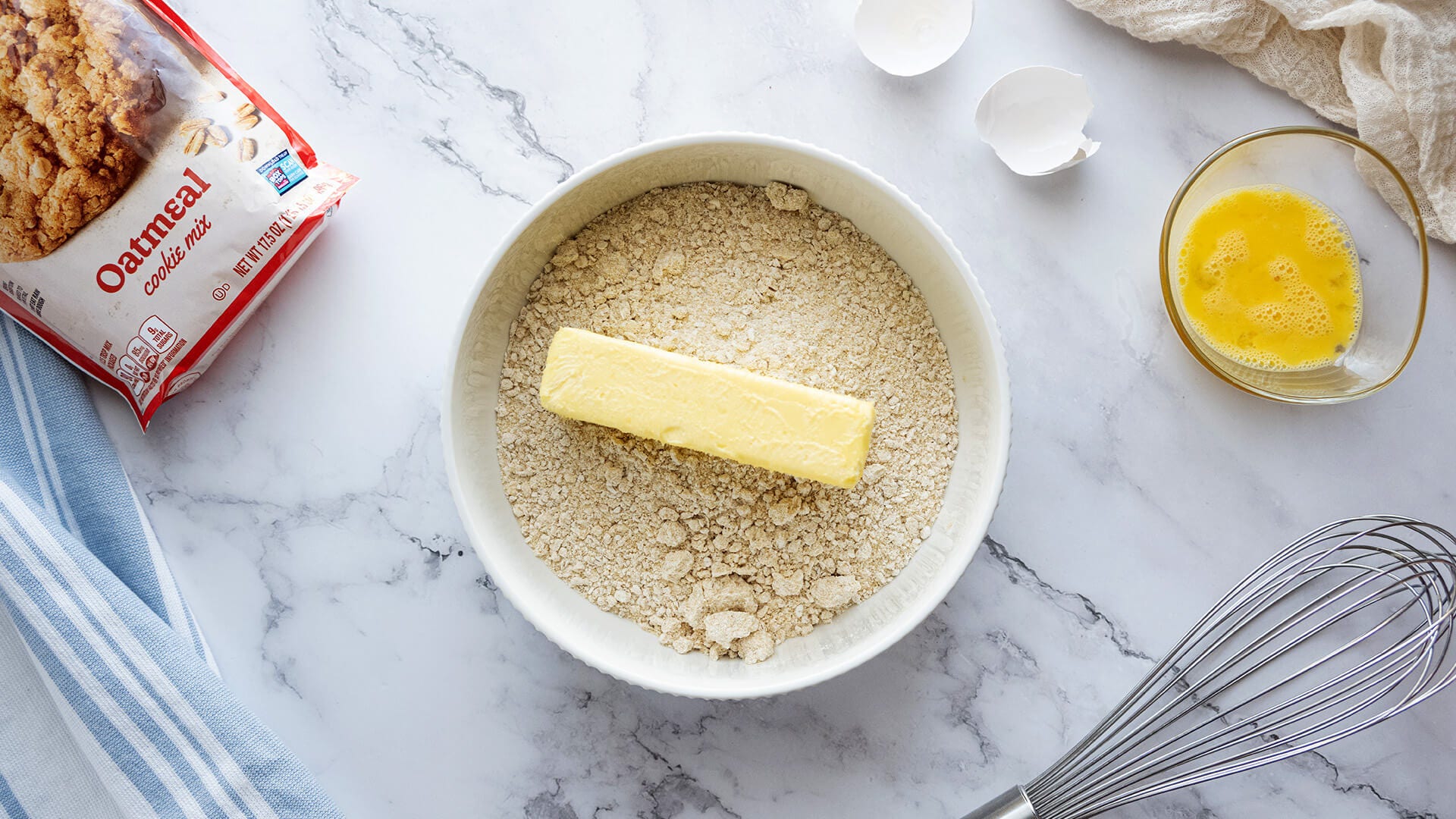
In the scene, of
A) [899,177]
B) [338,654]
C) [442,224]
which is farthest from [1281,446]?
[338,654]

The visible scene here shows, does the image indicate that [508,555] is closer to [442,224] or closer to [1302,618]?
[442,224]

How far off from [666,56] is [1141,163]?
67cm

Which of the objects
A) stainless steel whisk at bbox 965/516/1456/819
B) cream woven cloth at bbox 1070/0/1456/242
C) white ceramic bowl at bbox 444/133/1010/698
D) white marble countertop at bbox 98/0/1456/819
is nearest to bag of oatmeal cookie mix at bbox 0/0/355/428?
white marble countertop at bbox 98/0/1456/819

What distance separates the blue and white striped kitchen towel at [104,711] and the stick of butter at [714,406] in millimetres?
605

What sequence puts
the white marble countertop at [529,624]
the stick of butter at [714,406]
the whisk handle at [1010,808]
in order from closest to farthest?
1. the stick of butter at [714,406]
2. the whisk handle at [1010,808]
3. the white marble countertop at [529,624]

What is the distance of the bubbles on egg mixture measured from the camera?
1.05 m

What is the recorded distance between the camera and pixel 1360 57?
1050mm

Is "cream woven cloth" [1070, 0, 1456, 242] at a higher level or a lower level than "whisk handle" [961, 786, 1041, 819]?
higher

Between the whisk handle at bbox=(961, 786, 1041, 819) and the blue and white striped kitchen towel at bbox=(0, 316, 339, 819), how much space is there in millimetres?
824

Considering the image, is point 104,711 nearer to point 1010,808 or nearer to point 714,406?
point 714,406

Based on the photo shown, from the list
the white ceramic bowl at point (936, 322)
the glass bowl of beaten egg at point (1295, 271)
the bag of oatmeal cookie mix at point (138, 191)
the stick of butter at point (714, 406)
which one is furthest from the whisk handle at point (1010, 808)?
the bag of oatmeal cookie mix at point (138, 191)

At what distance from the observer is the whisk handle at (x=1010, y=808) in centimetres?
98

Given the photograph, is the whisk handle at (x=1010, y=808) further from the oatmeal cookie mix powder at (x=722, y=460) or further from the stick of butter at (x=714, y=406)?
the stick of butter at (x=714, y=406)

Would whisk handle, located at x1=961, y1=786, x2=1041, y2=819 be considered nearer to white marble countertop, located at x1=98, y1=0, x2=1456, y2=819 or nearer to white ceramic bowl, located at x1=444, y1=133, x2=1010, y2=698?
white marble countertop, located at x1=98, y1=0, x2=1456, y2=819
